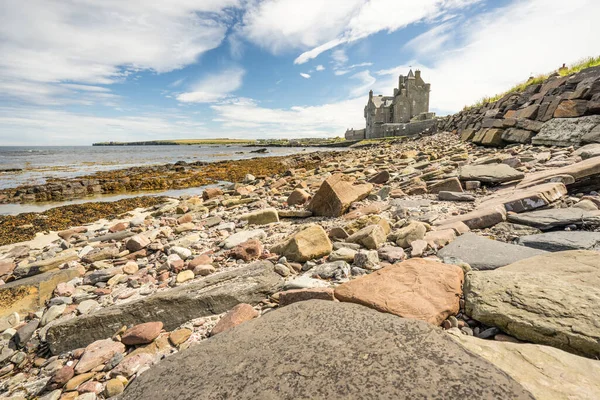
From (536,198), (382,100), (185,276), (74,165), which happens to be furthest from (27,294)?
(382,100)

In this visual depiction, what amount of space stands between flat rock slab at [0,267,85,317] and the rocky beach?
0.02 m

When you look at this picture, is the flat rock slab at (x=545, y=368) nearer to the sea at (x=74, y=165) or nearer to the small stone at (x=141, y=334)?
the small stone at (x=141, y=334)

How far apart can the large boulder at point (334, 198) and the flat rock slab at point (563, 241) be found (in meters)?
3.09

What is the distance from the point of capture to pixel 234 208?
27.5 feet

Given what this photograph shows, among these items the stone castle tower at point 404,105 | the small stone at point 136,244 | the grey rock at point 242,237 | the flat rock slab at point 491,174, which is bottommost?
the small stone at point 136,244

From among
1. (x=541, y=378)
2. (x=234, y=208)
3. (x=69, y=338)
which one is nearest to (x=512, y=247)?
(x=541, y=378)

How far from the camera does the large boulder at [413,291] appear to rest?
1.97 m

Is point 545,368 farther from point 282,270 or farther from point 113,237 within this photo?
point 113,237

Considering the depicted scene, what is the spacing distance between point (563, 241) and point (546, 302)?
1580 millimetres

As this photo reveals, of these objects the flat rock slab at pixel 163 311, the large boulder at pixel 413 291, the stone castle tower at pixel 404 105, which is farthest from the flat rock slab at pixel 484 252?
the stone castle tower at pixel 404 105

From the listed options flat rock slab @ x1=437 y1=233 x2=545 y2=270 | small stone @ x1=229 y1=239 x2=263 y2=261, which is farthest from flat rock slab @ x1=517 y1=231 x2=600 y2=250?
small stone @ x1=229 y1=239 x2=263 y2=261

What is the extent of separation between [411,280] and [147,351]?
7.82ft

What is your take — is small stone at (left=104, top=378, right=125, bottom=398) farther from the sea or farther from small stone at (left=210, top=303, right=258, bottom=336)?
the sea

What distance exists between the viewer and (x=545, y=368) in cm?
136
